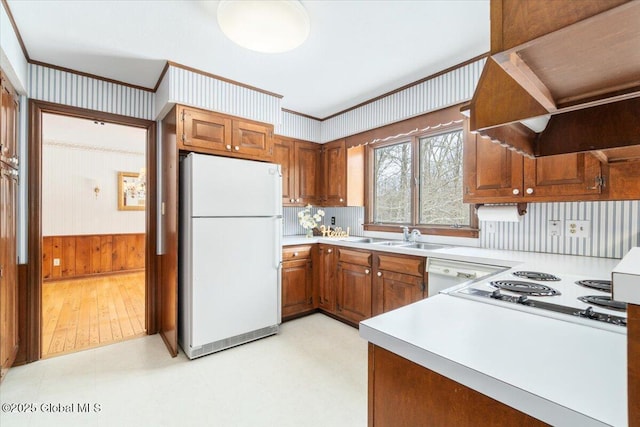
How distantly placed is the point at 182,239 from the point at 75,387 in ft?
4.07

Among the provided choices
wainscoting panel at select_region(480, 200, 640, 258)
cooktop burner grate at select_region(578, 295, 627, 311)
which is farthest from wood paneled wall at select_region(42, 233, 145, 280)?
cooktop burner grate at select_region(578, 295, 627, 311)

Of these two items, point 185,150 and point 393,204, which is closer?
point 185,150

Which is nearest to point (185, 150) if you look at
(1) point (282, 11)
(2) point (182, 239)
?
(2) point (182, 239)

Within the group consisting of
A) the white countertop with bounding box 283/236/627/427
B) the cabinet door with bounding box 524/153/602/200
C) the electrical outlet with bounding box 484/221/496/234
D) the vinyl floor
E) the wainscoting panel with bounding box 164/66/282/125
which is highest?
the wainscoting panel with bounding box 164/66/282/125

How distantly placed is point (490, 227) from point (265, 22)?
2352 millimetres

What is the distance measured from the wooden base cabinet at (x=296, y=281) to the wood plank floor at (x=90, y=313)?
1.51 m

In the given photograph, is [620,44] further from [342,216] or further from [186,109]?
[342,216]

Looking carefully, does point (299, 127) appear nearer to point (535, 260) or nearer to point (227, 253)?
point (227, 253)

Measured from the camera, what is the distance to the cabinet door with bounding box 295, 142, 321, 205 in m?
3.77

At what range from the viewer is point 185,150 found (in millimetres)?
2578

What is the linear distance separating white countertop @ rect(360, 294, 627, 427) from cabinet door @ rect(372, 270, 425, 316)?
150 cm

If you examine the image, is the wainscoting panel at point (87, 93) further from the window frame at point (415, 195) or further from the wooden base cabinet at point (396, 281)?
the wooden base cabinet at point (396, 281)

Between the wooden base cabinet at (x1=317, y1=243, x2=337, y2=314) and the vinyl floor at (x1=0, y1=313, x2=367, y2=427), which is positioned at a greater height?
the wooden base cabinet at (x1=317, y1=243, x2=337, y2=314)

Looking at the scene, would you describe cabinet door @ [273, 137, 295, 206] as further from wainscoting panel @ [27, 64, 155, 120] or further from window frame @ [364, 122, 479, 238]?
wainscoting panel @ [27, 64, 155, 120]
